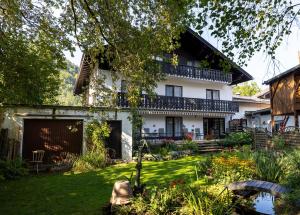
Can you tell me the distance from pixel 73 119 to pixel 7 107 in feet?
11.7

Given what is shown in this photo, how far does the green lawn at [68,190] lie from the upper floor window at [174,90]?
12.2 metres

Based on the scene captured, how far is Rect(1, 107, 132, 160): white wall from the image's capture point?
43.8 feet

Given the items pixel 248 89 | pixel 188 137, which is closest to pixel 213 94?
pixel 188 137

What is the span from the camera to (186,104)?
79.4 ft

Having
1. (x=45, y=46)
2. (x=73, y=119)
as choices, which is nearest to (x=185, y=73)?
(x=73, y=119)

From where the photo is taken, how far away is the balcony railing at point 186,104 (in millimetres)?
22016

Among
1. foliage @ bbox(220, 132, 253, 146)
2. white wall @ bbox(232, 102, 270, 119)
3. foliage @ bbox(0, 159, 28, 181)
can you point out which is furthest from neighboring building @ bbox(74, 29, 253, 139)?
foliage @ bbox(0, 159, 28, 181)

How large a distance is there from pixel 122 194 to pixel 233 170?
4306 mm

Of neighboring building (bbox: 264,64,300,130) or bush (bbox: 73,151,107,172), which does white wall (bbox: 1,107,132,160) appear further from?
neighboring building (bbox: 264,64,300,130)

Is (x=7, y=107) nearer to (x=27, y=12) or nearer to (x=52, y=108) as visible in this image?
(x=52, y=108)

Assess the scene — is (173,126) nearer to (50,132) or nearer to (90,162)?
(90,162)

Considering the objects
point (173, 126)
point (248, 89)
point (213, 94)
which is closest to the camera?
point (173, 126)

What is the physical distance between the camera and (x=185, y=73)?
2433 centimetres

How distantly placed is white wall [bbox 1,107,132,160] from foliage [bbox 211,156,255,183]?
18.2ft
